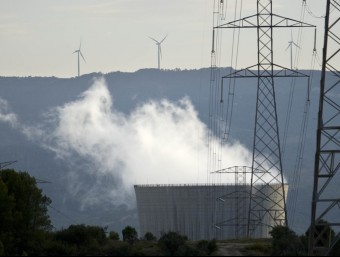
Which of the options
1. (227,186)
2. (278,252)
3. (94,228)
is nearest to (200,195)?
(227,186)

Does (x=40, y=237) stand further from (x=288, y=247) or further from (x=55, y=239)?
(x=288, y=247)

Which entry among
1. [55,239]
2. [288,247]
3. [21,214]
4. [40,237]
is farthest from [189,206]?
[288,247]

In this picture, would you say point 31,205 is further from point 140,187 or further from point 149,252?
point 140,187

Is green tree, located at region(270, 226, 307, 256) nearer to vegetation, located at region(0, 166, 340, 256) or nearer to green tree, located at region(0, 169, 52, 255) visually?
vegetation, located at region(0, 166, 340, 256)

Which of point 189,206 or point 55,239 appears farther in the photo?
point 189,206

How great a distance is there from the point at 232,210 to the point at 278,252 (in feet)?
295

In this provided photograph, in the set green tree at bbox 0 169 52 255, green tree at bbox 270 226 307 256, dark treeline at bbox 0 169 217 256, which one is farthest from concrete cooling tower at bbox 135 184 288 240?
green tree at bbox 270 226 307 256

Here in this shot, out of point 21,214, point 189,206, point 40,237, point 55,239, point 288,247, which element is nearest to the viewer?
point 288,247

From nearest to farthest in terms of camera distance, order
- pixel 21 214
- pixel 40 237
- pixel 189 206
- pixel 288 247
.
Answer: pixel 288 247 < pixel 40 237 < pixel 21 214 < pixel 189 206

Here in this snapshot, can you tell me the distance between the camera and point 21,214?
88.5 meters

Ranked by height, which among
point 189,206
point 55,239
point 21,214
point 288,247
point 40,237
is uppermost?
point 189,206

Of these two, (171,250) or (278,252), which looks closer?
(278,252)

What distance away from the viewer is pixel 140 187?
532 ft

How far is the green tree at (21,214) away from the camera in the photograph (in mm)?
83625
